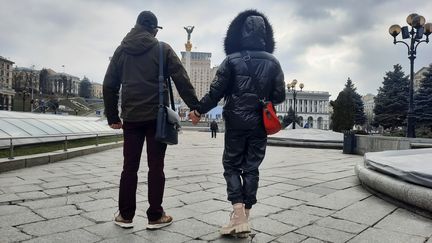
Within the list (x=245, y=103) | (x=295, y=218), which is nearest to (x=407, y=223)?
(x=295, y=218)

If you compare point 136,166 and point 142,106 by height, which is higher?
point 142,106

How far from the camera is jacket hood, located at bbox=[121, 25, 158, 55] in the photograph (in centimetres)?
296

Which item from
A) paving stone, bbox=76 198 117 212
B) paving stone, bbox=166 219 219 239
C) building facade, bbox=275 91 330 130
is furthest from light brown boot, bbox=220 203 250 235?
building facade, bbox=275 91 330 130

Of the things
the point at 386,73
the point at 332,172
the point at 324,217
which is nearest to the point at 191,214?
the point at 324,217

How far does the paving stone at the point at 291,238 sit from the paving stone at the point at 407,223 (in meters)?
0.79

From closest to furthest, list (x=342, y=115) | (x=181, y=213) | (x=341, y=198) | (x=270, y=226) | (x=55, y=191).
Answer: (x=270, y=226)
(x=181, y=213)
(x=341, y=198)
(x=55, y=191)
(x=342, y=115)

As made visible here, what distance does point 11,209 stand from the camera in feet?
11.3

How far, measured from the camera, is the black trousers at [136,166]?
2959 mm

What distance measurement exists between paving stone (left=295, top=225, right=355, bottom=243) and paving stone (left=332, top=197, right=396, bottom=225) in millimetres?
451

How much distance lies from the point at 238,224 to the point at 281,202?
1.41 metres

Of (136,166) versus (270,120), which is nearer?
(270,120)

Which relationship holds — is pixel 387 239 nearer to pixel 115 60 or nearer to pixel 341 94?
pixel 115 60

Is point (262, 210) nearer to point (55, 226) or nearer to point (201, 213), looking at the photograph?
point (201, 213)

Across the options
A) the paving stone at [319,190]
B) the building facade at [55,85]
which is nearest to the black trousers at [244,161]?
the paving stone at [319,190]
